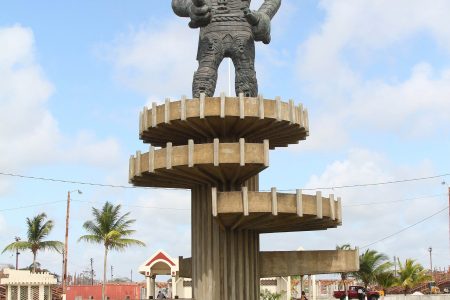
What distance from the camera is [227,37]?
1925 centimetres

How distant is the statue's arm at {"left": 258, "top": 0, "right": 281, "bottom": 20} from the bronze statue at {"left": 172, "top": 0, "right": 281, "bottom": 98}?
1.06 ft

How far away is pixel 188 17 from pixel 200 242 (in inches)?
275

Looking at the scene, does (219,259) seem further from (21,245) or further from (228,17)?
(21,245)

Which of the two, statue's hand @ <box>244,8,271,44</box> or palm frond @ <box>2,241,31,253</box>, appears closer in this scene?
statue's hand @ <box>244,8,271,44</box>

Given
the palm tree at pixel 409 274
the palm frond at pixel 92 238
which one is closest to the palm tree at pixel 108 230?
the palm frond at pixel 92 238

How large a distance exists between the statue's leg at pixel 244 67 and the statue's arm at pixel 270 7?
109 centimetres

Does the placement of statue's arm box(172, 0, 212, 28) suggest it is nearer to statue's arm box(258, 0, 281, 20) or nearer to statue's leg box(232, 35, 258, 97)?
statue's leg box(232, 35, 258, 97)

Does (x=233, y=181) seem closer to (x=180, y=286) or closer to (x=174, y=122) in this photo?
(x=174, y=122)

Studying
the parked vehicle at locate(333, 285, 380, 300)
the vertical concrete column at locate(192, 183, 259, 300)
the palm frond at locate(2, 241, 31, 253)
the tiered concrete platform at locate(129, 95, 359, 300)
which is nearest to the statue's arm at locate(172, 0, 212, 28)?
the tiered concrete platform at locate(129, 95, 359, 300)

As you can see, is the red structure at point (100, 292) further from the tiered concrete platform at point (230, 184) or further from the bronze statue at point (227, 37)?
the bronze statue at point (227, 37)

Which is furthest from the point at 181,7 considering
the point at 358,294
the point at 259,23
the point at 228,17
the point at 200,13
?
the point at 358,294

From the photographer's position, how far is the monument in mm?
17172

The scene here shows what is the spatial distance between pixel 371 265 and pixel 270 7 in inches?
1242

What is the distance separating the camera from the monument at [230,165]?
17.2 meters
